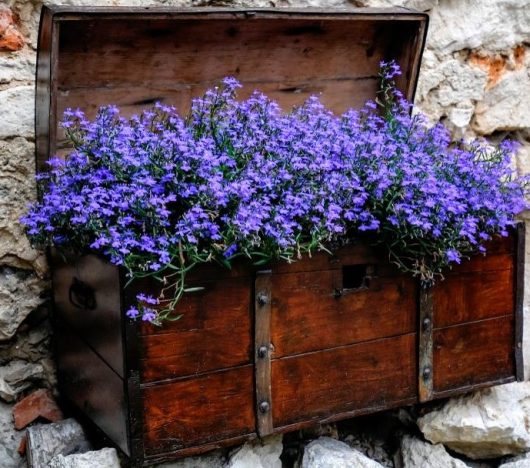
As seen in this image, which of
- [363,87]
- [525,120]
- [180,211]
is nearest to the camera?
[180,211]

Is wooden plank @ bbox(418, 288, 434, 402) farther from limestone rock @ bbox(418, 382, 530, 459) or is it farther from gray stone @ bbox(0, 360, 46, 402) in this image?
gray stone @ bbox(0, 360, 46, 402)

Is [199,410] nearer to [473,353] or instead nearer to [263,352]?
[263,352]

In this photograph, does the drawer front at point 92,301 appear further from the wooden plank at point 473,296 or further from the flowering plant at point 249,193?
the wooden plank at point 473,296

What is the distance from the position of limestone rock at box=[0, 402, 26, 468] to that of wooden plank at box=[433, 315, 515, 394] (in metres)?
1.26

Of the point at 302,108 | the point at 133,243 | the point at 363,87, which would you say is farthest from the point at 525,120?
the point at 133,243

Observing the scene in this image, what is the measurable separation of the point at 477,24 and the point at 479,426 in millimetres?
1413

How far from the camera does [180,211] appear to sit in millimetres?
2031

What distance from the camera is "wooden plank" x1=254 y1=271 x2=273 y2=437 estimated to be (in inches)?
81.4

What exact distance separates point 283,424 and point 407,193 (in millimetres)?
695

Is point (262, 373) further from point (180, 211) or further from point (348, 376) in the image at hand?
point (180, 211)

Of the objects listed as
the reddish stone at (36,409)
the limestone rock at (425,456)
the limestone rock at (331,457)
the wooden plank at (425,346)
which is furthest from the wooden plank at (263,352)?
the reddish stone at (36,409)

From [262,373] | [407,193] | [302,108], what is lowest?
[262,373]

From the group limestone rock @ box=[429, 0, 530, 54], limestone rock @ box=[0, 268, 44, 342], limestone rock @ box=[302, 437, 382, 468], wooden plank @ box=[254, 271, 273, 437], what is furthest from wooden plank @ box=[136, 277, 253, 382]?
limestone rock @ box=[429, 0, 530, 54]

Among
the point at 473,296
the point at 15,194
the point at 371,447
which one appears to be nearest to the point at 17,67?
the point at 15,194
